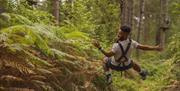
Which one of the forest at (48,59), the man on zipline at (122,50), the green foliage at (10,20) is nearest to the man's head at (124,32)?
the man on zipline at (122,50)

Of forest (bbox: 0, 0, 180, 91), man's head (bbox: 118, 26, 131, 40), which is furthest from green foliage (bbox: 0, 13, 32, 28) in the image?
man's head (bbox: 118, 26, 131, 40)

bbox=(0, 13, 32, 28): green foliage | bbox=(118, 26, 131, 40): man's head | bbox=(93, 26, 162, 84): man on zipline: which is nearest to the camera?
bbox=(0, 13, 32, 28): green foliage

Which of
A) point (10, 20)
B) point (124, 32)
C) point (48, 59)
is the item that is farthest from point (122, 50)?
point (10, 20)

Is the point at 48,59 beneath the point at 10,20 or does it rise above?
beneath

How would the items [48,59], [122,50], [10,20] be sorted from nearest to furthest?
1. [48,59]
2. [10,20]
3. [122,50]

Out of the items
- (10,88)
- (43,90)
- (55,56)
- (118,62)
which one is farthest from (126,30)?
(10,88)

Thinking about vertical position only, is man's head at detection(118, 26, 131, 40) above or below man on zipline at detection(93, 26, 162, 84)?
above

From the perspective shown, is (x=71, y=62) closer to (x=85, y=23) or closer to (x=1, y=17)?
(x=1, y=17)

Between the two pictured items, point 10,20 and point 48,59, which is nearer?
point 48,59

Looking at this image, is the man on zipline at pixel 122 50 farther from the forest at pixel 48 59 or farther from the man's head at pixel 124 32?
the forest at pixel 48 59

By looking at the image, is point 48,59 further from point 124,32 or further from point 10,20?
point 124,32

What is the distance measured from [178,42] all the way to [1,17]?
8.93m

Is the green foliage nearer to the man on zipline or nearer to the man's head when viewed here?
the man on zipline

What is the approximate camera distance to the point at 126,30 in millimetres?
10516
